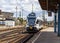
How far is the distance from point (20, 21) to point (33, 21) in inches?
4140

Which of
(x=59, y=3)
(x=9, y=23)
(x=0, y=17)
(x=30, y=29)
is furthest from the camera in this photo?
(x=0, y=17)

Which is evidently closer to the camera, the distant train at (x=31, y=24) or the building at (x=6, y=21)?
the distant train at (x=31, y=24)

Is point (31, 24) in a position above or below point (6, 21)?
above

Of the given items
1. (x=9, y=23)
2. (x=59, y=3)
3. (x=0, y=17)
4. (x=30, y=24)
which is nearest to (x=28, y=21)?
(x=30, y=24)

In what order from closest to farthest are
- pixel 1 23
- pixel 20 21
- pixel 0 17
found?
pixel 1 23 < pixel 0 17 < pixel 20 21

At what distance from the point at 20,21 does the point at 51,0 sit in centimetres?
11595

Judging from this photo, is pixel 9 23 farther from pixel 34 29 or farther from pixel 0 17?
pixel 34 29

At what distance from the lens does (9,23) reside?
99750 millimetres

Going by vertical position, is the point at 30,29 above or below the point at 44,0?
below

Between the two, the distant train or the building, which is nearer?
the distant train

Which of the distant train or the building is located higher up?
the distant train

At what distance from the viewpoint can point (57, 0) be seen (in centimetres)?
2895

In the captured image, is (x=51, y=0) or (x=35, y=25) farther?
(x=35, y=25)

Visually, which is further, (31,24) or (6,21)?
(6,21)
